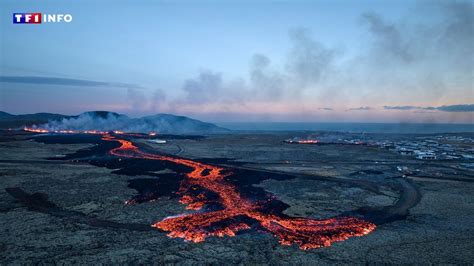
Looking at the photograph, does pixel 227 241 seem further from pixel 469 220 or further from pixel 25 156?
pixel 25 156

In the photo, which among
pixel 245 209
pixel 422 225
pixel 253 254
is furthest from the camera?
pixel 245 209

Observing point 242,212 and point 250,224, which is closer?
point 250,224

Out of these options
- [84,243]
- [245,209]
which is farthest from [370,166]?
[84,243]

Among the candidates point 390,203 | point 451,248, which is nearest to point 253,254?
point 451,248

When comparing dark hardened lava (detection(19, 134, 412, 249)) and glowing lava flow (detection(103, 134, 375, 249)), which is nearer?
glowing lava flow (detection(103, 134, 375, 249))

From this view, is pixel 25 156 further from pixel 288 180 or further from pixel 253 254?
pixel 253 254

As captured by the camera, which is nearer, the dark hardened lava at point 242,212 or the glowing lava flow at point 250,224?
the glowing lava flow at point 250,224

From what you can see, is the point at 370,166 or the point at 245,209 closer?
the point at 245,209

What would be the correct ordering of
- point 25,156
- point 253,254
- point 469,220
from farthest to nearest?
point 25,156 < point 469,220 < point 253,254

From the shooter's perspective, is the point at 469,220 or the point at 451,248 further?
the point at 469,220
